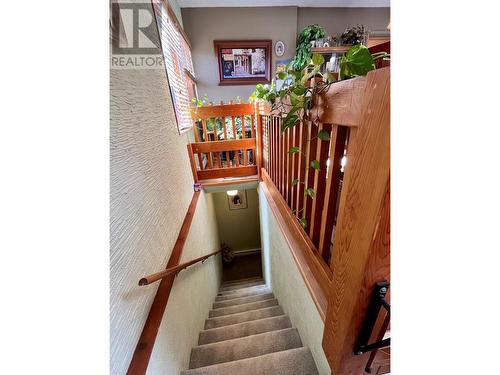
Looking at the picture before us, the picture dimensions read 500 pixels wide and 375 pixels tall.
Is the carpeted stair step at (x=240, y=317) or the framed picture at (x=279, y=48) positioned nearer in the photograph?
the carpeted stair step at (x=240, y=317)

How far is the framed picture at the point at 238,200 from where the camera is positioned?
442 centimetres

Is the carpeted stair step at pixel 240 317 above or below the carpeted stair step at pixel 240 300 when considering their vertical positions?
above

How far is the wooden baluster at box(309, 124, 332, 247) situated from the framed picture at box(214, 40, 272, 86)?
3001 mm

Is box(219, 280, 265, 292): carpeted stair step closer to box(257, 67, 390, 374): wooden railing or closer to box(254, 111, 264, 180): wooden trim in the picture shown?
box(254, 111, 264, 180): wooden trim

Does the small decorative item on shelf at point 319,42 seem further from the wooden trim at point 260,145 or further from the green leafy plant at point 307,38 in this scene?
the wooden trim at point 260,145

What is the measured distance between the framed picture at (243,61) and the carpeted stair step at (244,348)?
354 cm

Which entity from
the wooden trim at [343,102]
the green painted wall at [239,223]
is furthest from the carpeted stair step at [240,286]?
the wooden trim at [343,102]

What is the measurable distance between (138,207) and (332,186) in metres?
0.88

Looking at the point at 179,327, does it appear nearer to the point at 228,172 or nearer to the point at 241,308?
the point at 241,308

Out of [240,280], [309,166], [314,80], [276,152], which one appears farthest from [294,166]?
[240,280]

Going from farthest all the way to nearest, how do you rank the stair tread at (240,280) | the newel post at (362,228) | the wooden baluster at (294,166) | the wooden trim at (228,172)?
the stair tread at (240,280), the wooden trim at (228,172), the wooden baluster at (294,166), the newel post at (362,228)

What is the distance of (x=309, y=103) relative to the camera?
958 millimetres
